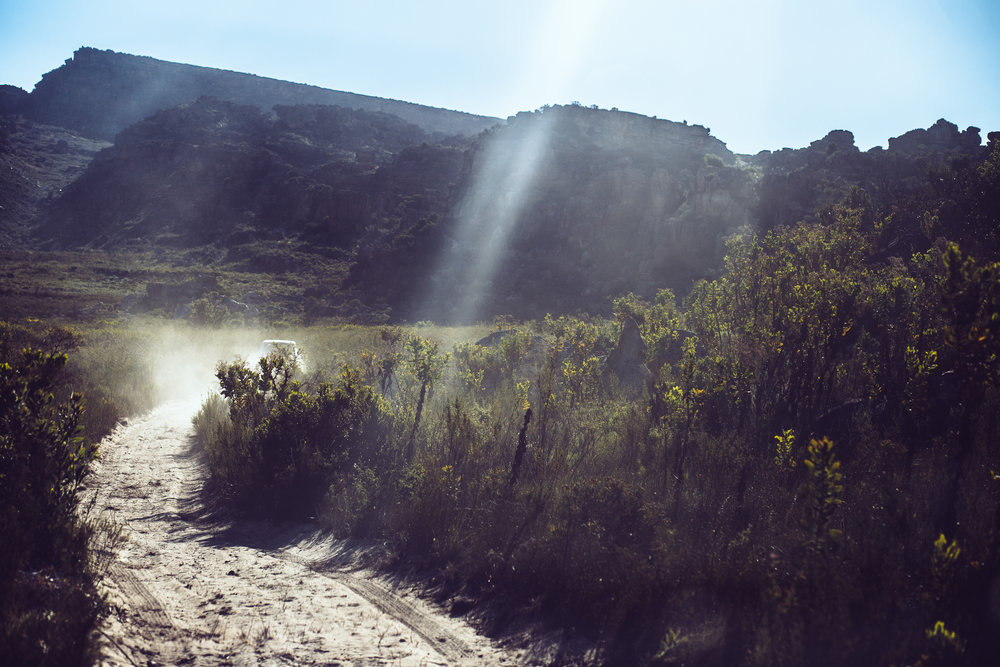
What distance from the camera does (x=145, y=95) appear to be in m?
117

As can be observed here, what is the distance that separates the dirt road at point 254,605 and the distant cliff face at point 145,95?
112 m

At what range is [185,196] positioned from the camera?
77.8 metres

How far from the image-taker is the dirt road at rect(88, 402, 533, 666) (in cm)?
402

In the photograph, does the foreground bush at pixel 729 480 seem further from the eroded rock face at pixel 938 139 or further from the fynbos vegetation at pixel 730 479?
the eroded rock face at pixel 938 139

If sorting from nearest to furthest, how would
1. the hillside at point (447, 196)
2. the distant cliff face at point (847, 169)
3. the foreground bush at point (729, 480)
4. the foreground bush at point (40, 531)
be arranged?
the foreground bush at point (40, 531) → the foreground bush at point (729, 480) → the distant cliff face at point (847, 169) → the hillside at point (447, 196)

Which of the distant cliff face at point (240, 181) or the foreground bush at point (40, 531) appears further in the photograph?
the distant cliff face at point (240, 181)

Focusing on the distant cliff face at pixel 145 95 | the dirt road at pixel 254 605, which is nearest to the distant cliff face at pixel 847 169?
the dirt road at pixel 254 605

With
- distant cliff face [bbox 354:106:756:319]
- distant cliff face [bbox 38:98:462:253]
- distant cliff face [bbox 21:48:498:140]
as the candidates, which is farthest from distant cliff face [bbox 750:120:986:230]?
distant cliff face [bbox 21:48:498:140]

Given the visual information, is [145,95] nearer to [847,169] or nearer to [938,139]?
[847,169]

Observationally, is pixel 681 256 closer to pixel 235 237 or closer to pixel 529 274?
pixel 529 274

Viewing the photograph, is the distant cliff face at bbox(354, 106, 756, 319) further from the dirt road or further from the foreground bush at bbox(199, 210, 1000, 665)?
the dirt road

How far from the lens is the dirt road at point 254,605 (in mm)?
4016

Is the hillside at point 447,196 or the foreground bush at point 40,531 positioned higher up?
the hillside at point 447,196

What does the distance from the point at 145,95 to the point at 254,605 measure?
14047 cm
